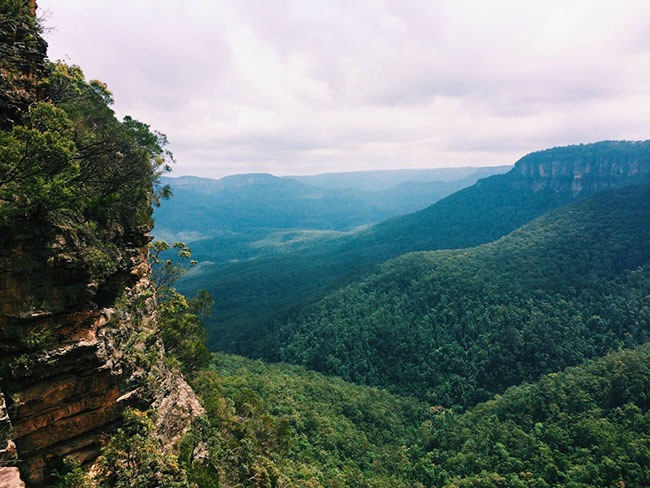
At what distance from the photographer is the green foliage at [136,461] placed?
1348cm

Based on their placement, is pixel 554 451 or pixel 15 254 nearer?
pixel 15 254

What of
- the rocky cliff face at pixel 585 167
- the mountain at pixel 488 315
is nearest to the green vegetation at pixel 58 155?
the mountain at pixel 488 315

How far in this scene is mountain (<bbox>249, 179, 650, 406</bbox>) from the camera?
6888 cm

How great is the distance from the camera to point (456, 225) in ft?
569

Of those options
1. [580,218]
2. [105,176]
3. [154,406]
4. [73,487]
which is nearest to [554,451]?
[154,406]

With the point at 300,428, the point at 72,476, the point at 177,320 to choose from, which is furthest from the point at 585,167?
the point at 72,476

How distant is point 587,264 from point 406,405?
209ft

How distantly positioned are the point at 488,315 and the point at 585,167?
137 m

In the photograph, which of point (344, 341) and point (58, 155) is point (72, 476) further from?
point (344, 341)

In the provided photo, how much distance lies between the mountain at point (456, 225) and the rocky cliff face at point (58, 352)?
97.0m

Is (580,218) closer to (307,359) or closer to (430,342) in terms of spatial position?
(430,342)

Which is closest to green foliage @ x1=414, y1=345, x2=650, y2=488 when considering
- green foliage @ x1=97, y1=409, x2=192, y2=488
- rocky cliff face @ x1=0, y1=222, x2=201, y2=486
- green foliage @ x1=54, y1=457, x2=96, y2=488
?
green foliage @ x1=97, y1=409, x2=192, y2=488

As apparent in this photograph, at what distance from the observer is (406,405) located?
64.4 m

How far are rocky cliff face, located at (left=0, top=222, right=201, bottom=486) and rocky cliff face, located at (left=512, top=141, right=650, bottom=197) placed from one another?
194806mm
